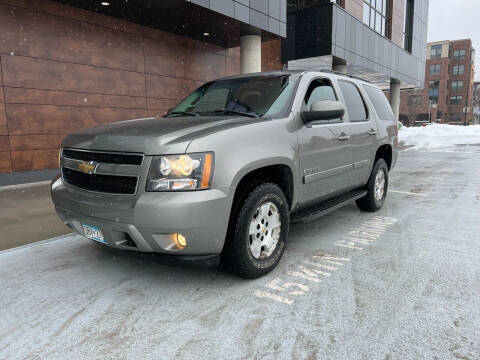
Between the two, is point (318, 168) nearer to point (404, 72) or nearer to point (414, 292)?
point (414, 292)

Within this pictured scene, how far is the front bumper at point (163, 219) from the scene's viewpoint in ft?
8.84

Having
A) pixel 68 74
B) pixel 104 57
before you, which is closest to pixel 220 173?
pixel 68 74

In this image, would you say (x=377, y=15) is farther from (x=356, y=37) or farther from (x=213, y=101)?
(x=213, y=101)

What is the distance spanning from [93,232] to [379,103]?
15.3 feet

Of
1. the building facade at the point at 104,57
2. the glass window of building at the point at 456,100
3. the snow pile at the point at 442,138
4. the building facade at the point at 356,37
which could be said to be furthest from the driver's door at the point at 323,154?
the glass window of building at the point at 456,100

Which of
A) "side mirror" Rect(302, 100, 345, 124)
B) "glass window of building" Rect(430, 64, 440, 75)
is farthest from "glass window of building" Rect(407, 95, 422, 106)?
"side mirror" Rect(302, 100, 345, 124)

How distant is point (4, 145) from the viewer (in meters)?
8.66

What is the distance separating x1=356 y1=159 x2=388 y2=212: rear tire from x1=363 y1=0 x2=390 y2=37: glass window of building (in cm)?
1826

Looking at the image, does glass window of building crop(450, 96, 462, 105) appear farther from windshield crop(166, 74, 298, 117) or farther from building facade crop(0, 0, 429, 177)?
windshield crop(166, 74, 298, 117)

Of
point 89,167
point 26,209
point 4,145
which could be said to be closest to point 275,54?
point 4,145

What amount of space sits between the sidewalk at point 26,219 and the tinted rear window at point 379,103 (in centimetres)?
467

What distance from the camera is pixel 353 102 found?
4.95 metres

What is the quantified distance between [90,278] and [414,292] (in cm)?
282

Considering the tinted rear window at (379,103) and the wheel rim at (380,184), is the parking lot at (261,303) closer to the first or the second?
the wheel rim at (380,184)
